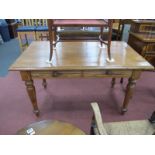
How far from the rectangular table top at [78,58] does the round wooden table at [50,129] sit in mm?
494

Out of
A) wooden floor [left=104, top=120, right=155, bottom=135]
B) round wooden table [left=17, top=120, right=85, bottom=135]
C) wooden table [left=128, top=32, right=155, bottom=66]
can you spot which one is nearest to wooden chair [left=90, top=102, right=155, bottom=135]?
wooden floor [left=104, top=120, right=155, bottom=135]

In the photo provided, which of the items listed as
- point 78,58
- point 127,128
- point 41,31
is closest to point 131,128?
point 127,128

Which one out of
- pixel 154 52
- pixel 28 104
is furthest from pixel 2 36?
pixel 154 52

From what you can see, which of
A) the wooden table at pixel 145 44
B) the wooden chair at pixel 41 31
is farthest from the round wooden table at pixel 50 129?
the wooden chair at pixel 41 31

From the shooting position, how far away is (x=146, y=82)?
2545 mm

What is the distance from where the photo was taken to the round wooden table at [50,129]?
1043 mm

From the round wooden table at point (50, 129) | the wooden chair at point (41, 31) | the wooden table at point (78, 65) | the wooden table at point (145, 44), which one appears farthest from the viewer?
the wooden chair at point (41, 31)

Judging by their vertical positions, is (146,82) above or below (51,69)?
below

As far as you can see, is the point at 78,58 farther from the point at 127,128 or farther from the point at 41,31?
the point at 41,31

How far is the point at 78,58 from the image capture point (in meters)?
1.50

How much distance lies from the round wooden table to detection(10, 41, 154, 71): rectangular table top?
494 millimetres

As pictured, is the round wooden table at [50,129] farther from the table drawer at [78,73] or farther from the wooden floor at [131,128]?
the table drawer at [78,73]
